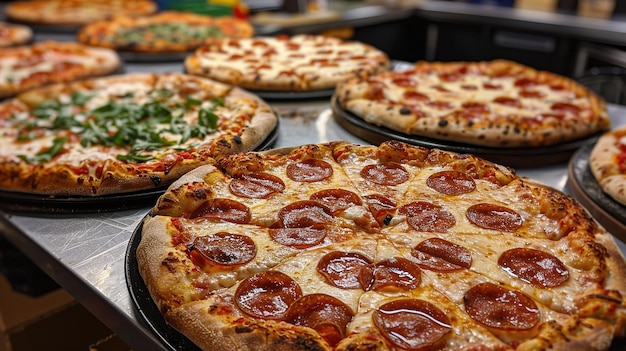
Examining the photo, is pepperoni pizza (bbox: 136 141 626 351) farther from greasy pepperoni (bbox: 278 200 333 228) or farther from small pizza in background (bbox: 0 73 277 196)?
small pizza in background (bbox: 0 73 277 196)

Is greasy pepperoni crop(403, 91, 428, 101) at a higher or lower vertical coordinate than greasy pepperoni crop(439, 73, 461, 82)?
higher

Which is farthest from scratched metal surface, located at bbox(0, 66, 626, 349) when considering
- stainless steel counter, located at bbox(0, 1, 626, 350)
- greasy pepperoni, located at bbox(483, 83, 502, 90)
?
greasy pepperoni, located at bbox(483, 83, 502, 90)

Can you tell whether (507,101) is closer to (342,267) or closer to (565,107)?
(565,107)

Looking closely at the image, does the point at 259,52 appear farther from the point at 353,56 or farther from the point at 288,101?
the point at 288,101

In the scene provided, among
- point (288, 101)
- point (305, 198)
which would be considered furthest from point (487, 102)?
point (305, 198)

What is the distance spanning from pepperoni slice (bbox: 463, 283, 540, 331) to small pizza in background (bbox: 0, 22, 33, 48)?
5535 mm

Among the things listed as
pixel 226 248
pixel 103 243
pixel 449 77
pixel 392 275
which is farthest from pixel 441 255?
pixel 449 77

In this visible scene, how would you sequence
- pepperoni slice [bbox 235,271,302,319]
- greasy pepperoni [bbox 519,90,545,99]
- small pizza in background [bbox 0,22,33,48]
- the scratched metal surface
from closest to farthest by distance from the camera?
pepperoni slice [bbox 235,271,302,319] → the scratched metal surface → greasy pepperoni [bbox 519,90,545,99] → small pizza in background [bbox 0,22,33,48]

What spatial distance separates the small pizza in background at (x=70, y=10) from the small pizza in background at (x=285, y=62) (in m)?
2.23

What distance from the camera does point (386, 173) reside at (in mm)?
2604

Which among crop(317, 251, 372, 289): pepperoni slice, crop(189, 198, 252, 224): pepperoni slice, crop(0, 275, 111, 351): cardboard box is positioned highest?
crop(189, 198, 252, 224): pepperoni slice

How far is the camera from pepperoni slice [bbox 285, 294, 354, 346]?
5.64ft

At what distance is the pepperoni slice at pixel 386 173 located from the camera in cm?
255

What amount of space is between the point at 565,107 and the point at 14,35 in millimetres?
5484
